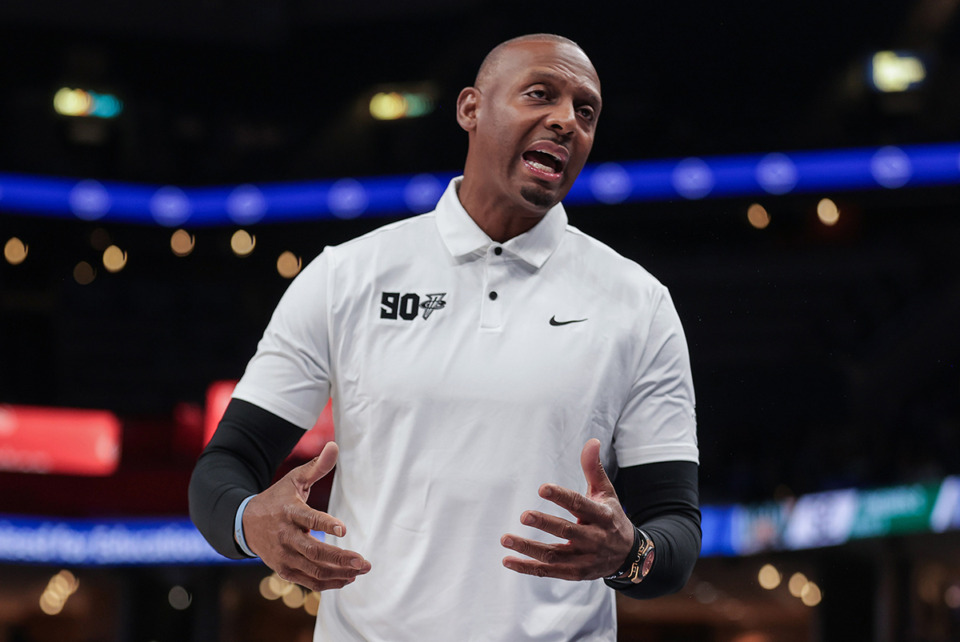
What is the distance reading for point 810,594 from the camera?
8242 mm

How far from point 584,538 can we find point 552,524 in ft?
0.20

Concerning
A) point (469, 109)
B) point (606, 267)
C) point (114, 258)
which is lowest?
point (606, 267)

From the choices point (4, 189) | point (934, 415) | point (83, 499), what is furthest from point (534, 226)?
point (4, 189)

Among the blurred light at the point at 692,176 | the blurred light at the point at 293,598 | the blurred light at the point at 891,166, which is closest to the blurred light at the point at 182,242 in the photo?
the blurred light at the point at 293,598

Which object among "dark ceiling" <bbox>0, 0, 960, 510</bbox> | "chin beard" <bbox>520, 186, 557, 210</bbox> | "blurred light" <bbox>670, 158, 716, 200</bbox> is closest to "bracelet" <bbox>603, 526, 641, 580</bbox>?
"chin beard" <bbox>520, 186, 557, 210</bbox>

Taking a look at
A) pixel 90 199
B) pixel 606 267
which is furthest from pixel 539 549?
pixel 90 199

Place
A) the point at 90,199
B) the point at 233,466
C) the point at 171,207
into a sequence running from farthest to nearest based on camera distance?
the point at 171,207, the point at 90,199, the point at 233,466

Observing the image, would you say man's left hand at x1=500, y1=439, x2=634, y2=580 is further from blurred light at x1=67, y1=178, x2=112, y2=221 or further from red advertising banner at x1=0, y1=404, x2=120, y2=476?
blurred light at x1=67, y1=178, x2=112, y2=221

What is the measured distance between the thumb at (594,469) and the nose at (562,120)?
2.06ft

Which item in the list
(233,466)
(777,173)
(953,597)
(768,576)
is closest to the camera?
(233,466)

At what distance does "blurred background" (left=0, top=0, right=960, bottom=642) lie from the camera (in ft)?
28.0

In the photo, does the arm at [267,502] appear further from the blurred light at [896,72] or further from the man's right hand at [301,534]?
the blurred light at [896,72]

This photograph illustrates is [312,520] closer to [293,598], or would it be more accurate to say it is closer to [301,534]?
[301,534]

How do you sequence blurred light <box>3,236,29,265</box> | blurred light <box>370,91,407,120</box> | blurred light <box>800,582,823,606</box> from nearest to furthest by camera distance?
blurred light <box>800,582,823,606</box>
blurred light <box>370,91,407,120</box>
blurred light <box>3,236,29,265</box>
